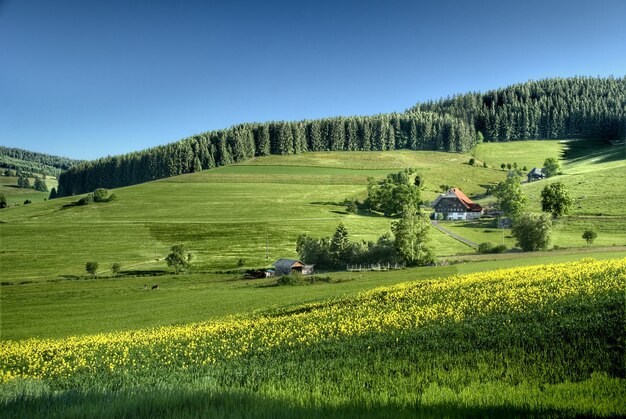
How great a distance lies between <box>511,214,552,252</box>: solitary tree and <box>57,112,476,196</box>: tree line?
334ft

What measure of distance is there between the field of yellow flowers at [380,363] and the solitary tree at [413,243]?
124 feet

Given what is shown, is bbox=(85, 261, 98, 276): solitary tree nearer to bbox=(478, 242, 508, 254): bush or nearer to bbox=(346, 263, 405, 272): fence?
bbox=(346, 263, 405, 272): fence

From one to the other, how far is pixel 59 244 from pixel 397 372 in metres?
71.5

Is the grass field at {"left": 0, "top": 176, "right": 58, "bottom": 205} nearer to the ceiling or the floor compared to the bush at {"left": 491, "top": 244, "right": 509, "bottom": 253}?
nearer to the ceiling

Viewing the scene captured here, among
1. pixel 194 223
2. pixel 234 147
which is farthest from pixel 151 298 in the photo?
pixel 234 147

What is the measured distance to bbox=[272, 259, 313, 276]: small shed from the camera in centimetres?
6159

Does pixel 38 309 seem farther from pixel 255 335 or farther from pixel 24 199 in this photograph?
pixel 24 199

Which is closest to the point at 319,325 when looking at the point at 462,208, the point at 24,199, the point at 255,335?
the point at 255,335

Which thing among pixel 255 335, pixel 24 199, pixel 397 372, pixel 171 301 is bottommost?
pixel 171 301

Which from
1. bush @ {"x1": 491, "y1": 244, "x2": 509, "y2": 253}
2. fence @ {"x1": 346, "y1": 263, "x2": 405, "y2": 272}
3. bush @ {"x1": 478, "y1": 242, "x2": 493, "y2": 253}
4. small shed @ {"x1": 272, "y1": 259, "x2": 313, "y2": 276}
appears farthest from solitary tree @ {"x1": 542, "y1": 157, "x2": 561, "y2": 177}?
small shed @ {"x1": 272, "y1": 259, "x2": 313, "y2": 276}

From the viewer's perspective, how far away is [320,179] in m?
130

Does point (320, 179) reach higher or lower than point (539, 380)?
higher

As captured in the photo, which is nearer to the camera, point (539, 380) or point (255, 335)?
point (539, 380)

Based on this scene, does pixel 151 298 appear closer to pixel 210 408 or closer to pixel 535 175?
pixel 210 408
